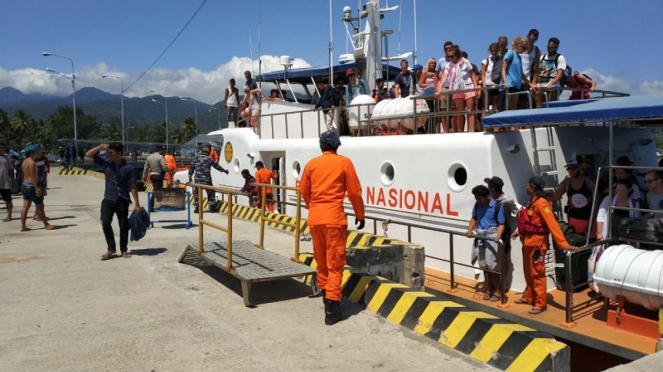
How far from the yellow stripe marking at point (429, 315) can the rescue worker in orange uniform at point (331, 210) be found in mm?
779

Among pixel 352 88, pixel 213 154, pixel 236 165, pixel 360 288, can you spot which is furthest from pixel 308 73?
pixel 360 288

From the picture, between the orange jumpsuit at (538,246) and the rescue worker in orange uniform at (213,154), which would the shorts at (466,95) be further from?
the rescue worker in orange uniform at (213,154)

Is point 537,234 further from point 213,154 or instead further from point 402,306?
point 213,154

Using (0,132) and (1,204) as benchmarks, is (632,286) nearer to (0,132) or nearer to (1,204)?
(1,204)

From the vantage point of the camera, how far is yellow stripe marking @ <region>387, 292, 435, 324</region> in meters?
4.81

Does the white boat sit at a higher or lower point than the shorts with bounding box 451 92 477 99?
lower

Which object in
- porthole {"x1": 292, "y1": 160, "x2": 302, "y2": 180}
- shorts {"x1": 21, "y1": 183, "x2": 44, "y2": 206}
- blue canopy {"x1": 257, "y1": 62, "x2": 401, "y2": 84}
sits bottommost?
shorts {"x1": 21, "y1": 183, "x2": 44, "y2": 206}

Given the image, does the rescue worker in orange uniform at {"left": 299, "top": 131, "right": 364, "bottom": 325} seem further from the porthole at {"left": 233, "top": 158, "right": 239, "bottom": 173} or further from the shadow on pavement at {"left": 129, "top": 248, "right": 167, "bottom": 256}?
the porthole at {"left": 233, "top": 158, "right": 239, "bottom": 173}

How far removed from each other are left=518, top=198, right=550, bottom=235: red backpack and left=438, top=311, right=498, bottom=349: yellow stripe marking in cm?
201

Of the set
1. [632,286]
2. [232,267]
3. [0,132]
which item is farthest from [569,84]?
[0,132]

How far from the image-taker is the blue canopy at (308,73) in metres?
13.8

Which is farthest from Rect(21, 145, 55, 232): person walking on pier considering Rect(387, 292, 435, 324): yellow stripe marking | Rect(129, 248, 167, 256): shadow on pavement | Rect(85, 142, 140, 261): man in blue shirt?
Rect(387, 292, 435, 324): yellow stripe marking

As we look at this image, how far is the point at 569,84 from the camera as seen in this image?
962 centimetres

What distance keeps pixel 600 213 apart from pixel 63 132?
101m
